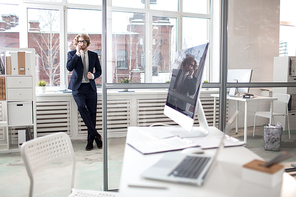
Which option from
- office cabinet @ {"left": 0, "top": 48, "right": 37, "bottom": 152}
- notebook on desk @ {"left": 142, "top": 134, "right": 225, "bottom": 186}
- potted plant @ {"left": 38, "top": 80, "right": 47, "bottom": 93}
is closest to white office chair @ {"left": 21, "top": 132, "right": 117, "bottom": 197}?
notebook on desk @ {"left": 142, "top": 134, "right": 225, "bottom": 186}

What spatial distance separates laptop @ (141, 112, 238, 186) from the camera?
84 cm

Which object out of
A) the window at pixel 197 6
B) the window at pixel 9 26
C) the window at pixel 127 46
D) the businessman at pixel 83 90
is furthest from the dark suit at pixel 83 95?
the window at pixel 197 6

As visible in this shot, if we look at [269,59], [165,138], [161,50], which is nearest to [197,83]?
[165,138]

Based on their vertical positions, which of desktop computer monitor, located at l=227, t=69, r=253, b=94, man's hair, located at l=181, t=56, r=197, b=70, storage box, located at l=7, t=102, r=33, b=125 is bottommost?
storage box, located at l=7, t=102, r=33, b=125

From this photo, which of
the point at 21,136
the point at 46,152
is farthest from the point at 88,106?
the point at 46,152

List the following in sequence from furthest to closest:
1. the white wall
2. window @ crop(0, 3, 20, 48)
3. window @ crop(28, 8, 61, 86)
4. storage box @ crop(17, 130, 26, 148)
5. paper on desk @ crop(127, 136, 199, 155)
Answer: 1. window @ crop(28, 8, 61, 86)
2. window @ crop(0, 3, 20, 48)
3. storage box @ crop(17, 130, 26, 148)
4. the white wall
5. paper on desk @ crop(127, 136, 199, 155)

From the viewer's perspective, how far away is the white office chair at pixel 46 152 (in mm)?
1246

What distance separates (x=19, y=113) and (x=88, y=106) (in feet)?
3.15

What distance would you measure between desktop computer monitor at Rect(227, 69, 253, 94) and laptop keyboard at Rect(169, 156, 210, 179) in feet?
5.52

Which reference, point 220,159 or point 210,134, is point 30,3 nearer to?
point 210,134

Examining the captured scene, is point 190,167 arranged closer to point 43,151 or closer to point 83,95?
point 43,151

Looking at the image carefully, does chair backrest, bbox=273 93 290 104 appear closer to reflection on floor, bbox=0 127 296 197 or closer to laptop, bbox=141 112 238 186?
reflection on floor, bbox=0 127 296 197

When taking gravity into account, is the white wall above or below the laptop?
above

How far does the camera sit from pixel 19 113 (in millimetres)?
3578
